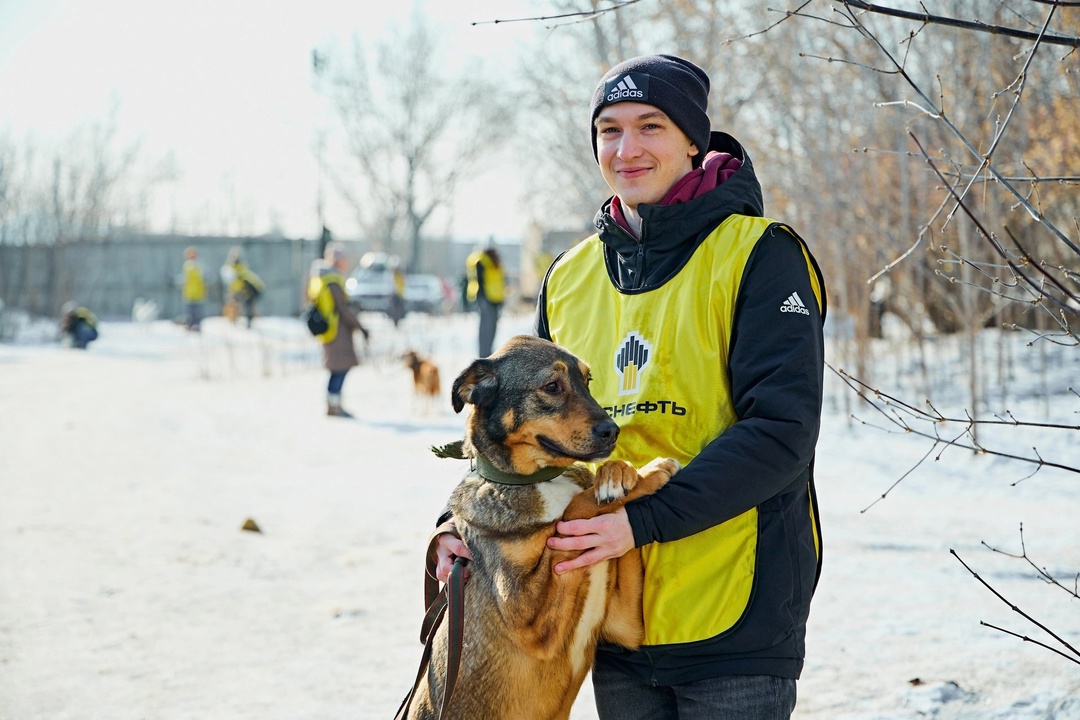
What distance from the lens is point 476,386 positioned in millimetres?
2852

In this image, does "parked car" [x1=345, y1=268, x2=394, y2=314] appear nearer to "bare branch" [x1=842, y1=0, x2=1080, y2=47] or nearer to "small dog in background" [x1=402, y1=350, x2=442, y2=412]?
"small dog in background" [x1=402, y1=350, x2=442, y2=412]

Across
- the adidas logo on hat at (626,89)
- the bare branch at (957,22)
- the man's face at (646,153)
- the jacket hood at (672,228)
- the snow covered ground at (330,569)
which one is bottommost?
the snow covered ground at (330,569)

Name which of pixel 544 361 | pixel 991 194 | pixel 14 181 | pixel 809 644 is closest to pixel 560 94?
pixel 991 194

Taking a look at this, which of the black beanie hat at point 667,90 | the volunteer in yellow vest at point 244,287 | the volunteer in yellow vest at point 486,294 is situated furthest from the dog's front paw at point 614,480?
the volunteer in yellow vest at point 244,287

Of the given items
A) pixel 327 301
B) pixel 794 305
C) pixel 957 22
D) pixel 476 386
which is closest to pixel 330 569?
pixel 476 386

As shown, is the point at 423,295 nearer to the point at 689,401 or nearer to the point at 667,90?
the point at 667,90

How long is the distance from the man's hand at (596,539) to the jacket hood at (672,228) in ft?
1.93

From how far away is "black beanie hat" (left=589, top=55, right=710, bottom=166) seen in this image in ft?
8.27

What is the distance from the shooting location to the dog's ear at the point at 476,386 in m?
2.84

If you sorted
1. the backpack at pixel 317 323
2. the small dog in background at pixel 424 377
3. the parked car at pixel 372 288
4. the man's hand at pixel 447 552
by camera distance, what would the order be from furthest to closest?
the parked car at pixel 372 288 → the small dog in background at pixel 424 377 → the backpack at pixel 317 323 → the man's hand at pixel 447 552

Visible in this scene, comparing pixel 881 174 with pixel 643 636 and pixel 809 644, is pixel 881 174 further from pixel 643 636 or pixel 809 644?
pixel 643 636

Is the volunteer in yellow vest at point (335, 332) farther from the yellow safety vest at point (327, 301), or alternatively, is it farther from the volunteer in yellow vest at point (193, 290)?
the volunteer in yellow vest at point (193, 290)

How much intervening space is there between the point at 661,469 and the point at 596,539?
8.8 inches

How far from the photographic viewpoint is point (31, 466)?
9.73m
